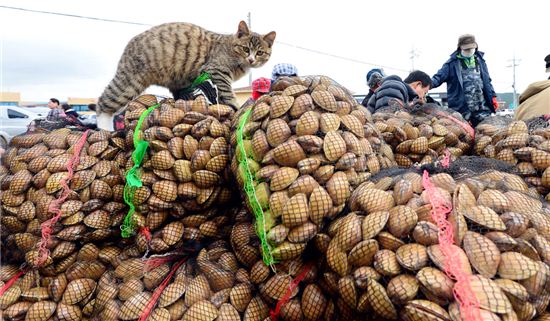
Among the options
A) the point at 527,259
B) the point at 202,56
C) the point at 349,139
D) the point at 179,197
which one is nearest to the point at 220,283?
the point at 179,197

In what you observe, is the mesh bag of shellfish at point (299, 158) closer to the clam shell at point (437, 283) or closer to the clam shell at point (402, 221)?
the clam shell at point (402, 221)

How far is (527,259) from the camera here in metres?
1.10

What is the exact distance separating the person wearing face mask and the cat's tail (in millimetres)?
2755

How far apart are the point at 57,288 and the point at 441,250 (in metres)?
1.45

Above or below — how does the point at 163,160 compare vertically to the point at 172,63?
below

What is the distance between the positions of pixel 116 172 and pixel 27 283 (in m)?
0.57

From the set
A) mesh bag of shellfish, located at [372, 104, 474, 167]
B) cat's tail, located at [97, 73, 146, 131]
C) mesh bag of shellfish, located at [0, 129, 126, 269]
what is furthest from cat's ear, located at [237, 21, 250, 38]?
mesh bag of shellfish, located at [0, 129, 126, 269]

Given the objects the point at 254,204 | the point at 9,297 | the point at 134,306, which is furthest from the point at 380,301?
the point at 9,297

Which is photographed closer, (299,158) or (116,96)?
(299,158)

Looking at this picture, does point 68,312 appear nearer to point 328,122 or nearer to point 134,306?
point 134,306

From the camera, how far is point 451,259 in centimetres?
108

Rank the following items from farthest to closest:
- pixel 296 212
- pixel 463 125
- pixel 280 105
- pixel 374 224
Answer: pixel 463 125, pixel 280 105, pixel 296 212, pixel 374 224

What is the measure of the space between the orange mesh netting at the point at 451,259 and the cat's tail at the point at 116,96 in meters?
2.11

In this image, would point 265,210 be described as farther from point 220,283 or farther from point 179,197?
point 179,197
